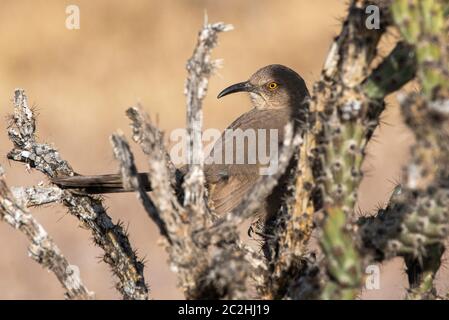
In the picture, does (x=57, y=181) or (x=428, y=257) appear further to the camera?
(x=57, y=181)

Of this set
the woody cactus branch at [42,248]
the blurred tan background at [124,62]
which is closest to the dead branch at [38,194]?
the woody cactus branch at [42,248]

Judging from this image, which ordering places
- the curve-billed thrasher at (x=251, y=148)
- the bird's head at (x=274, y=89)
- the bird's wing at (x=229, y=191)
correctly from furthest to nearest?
the bird's head at (x=274, y=89) → the bird's wing at (x=229, y=191) → the curve-billed thrasher at (x=251, y=148)

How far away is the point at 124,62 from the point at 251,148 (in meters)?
7.42

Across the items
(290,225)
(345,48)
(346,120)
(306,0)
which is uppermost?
(306,0)

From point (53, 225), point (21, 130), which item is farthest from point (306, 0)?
point (21, 130)

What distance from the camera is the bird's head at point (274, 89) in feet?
21.2

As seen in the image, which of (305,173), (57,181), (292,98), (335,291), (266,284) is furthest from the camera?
(292,98)

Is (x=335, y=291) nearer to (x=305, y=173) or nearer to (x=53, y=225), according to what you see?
(x=305, y=173)

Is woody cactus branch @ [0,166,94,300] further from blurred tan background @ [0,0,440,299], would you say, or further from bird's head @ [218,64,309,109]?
blurred tan background @ [0,0,440,299]

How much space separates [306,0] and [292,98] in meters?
7.94

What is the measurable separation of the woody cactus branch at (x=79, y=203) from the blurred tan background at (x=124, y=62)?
6.38 m

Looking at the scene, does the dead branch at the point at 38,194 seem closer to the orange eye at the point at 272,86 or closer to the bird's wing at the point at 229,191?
the bird's wing at the point at 229,191

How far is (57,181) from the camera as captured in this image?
454cm

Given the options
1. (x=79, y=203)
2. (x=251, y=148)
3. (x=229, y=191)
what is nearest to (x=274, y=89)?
(x=251, y=148)
